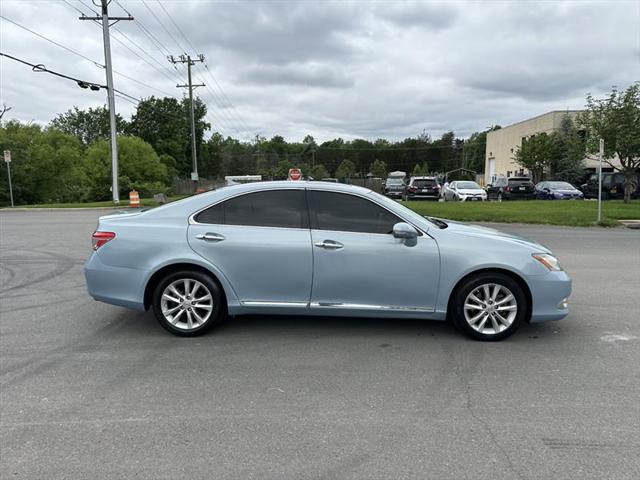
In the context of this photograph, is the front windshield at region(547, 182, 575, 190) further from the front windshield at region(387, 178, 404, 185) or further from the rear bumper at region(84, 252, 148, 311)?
the rear bumper at region(84, 252, 148, 311)

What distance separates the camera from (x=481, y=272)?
4.90m

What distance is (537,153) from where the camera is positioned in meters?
41.1

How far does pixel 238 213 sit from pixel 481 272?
2.53 m

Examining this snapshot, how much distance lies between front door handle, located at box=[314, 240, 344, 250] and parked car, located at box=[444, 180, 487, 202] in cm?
2490

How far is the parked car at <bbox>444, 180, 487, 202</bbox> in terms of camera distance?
28.3 meters

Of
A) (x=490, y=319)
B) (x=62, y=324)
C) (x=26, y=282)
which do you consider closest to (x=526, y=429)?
(x=490, y=319)

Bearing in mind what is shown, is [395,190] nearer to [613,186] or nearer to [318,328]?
[613,186]

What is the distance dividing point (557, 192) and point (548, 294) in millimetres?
28125

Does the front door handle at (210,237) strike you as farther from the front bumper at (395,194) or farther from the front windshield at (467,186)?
the front bumper at (395,194)

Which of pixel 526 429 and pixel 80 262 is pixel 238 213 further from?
pixel 80 262

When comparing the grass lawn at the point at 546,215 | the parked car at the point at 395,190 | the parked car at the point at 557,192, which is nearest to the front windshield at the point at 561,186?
the parked car at the point at 557,192

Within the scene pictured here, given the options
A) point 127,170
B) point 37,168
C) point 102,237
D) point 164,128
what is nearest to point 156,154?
point 127,170

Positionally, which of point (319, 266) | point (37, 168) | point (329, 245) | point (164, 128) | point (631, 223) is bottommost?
point (631, 223)

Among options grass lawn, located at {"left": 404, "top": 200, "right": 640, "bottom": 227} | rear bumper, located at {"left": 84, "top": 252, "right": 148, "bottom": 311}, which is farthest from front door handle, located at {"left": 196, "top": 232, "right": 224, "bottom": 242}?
grass lawn, located at {"left": 404, "top": 200, "right": 640, "bottom": 227}
